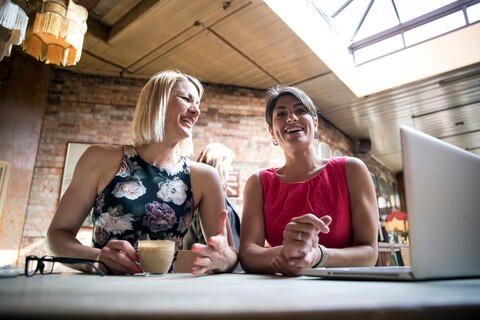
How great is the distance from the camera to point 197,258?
83cm

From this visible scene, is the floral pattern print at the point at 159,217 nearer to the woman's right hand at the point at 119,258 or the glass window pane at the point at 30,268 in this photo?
the woman's right hand at the point at 119,258

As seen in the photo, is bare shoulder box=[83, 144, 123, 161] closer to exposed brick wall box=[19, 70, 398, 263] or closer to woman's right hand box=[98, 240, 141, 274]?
woman's right hand box=[98, 240, 141, 274]

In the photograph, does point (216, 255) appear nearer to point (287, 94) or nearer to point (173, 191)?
point (173, 191)

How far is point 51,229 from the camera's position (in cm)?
111

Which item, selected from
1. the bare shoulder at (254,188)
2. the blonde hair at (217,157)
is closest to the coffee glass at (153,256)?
the bare shoulder at (254,188)

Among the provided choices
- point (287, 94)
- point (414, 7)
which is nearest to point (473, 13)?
point (414, 7)

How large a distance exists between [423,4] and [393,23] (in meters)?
0.45

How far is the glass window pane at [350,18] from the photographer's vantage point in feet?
15.6

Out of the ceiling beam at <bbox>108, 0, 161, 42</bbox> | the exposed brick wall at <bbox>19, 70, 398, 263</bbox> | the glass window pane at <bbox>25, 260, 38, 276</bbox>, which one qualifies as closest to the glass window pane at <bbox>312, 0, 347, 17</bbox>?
the exposed brick wall at <bbox>19, 70, 398, 263</bbox>

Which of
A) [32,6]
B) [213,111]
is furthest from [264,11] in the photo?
[32,6]

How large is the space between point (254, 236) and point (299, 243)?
0.52 m

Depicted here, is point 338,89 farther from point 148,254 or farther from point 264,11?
point 148,254

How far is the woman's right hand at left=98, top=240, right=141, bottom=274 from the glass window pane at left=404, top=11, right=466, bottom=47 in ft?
18.0

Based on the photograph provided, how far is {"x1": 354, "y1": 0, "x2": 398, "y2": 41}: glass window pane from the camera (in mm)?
4758
